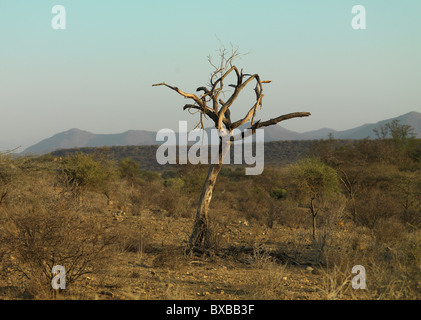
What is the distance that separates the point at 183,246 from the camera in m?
8.34

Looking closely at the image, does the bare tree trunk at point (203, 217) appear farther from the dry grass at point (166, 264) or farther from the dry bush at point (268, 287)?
the dry bush at point (268, 287)

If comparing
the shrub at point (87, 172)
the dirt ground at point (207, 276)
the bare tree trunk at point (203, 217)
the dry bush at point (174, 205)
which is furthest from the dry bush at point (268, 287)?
the shrub at point (87, 172)

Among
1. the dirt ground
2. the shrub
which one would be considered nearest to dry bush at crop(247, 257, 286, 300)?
the dirt ground

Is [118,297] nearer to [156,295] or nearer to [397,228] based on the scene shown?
[156,295]

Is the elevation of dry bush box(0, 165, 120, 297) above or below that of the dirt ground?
above

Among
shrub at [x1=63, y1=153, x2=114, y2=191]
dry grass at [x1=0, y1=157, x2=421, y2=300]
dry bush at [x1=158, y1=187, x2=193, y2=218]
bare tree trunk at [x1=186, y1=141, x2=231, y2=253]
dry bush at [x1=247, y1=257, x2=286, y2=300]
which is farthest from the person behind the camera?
shrub at [x1=63, y1=153, x2=114, y2=191]

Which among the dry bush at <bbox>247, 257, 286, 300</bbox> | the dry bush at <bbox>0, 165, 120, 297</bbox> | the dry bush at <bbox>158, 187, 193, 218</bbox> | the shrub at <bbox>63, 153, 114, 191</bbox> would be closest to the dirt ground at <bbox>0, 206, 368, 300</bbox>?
the dry bush at <bbox>247, 257, 286, 300</bbox>

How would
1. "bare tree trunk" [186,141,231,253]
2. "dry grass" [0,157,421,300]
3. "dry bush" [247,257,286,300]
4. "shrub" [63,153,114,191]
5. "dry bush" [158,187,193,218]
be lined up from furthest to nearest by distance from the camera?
1. "shrub" [63,153,114,191]
2. "dry bush" [158,187,193,218]
3. "bare tree trunk" [186,141,231,253]
4. "dry bush" [247,257,286,300]
5. "dry grass" [0,157,421,300]

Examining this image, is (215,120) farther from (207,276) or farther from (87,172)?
(87,172)

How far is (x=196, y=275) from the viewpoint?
682 centimetres

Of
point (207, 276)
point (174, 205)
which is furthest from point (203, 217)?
point (174, 205)

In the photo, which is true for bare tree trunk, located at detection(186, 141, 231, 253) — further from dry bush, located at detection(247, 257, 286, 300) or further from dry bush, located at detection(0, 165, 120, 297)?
dry bush, located at detection(0, 165, 120, 297)

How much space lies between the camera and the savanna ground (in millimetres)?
5398

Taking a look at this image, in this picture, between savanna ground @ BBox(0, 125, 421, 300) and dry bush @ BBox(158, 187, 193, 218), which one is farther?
dry bush @ BBox(158, 187, 193, 218)
